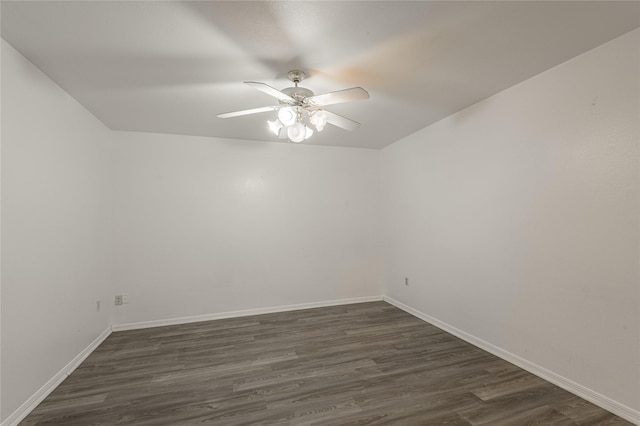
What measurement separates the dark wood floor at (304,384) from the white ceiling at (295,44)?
94.7 inches

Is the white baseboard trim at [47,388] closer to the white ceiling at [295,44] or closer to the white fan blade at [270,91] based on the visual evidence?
the white ceiling at [295,44]

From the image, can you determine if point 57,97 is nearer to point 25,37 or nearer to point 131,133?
point 25,37

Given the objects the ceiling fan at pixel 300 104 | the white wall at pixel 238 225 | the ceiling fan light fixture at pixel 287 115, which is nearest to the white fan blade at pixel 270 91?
the ceiling fan at pixel 300 104

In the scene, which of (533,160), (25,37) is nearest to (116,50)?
(25,37)

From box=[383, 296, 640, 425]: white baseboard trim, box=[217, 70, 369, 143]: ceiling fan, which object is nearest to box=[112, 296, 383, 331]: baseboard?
box=[383, 296, 640, 425]: white baseboard trim

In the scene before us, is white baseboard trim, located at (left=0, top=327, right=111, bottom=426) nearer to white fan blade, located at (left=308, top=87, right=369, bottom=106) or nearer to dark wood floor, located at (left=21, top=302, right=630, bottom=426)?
dark wood floor, located at (left=21, top=302, right=630, bottom=426)

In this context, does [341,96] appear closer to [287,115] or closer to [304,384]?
[287,115]

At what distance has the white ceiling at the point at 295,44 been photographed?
144cm

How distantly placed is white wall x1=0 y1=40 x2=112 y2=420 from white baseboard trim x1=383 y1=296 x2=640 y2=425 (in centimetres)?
366

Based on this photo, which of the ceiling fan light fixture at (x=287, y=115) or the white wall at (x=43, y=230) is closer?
the white wall at (x=43, y=230)

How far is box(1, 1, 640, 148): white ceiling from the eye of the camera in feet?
4.71

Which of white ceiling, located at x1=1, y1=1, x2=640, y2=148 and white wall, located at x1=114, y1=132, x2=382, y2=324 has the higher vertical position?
white ceiling, located at x1=1, y1=1, x2=640, y2=148

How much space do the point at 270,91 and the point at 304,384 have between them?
2.19 meters

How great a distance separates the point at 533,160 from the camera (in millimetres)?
2215
